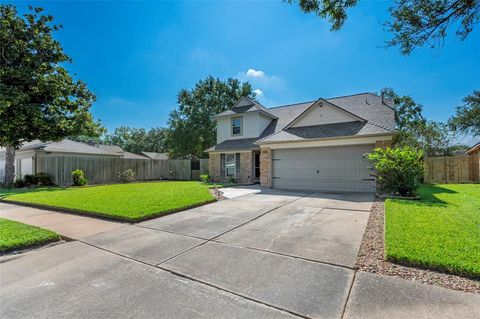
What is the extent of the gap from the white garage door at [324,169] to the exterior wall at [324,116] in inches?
83.9

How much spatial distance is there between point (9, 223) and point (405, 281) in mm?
8619

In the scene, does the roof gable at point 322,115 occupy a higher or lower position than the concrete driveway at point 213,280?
higher

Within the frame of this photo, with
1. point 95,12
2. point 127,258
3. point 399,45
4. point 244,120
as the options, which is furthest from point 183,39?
point 127,258

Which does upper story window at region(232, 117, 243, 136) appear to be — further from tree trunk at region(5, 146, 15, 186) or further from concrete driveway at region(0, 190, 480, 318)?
tree trunk at region(5, 146, 15, 186)

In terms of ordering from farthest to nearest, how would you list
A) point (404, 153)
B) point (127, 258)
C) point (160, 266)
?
point (404, 153) < point (127, 258) < point (160, 266)

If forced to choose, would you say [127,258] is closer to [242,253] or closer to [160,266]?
[160,266]

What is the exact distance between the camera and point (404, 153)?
8.76m

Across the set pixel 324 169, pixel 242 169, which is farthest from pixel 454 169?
pixel 242 169

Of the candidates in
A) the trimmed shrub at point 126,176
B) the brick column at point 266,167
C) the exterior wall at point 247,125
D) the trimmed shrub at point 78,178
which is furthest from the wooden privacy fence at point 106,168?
the brick column at point 266,167

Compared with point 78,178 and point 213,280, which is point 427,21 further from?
point 78,178

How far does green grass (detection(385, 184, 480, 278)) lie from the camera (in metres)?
3.30

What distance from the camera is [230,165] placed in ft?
57.9

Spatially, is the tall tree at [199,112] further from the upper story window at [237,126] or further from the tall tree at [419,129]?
the tall tree at [419,129]

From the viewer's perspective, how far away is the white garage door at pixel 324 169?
1103cm
